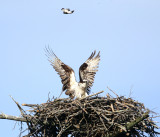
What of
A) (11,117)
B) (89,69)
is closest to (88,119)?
(11,117)

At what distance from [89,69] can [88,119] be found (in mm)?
3819

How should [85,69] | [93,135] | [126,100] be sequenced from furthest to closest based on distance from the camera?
1. [85,69]
2. [126,100]
3. [93,135]

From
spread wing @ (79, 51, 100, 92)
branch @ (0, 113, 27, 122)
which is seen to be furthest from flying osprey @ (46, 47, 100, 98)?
branch @ (0, 113, 27, 122)

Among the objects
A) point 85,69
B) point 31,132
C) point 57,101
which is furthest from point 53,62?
point 31,132

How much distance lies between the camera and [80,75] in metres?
14.2

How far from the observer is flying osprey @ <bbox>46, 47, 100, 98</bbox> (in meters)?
13.7

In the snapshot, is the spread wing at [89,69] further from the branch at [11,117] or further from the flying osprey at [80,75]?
the branch at [11,117]

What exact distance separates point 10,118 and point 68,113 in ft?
5.21

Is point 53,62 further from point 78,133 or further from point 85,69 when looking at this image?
point 78,133

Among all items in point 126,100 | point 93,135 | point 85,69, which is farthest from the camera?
point 85,69

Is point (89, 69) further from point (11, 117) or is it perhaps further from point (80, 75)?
point (11, 117)

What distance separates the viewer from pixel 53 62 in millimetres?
15008

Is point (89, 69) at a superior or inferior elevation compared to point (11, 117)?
superior

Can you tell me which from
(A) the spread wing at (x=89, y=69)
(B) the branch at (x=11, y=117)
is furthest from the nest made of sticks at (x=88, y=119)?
(A) the spread wing at (x=89, y=69)
